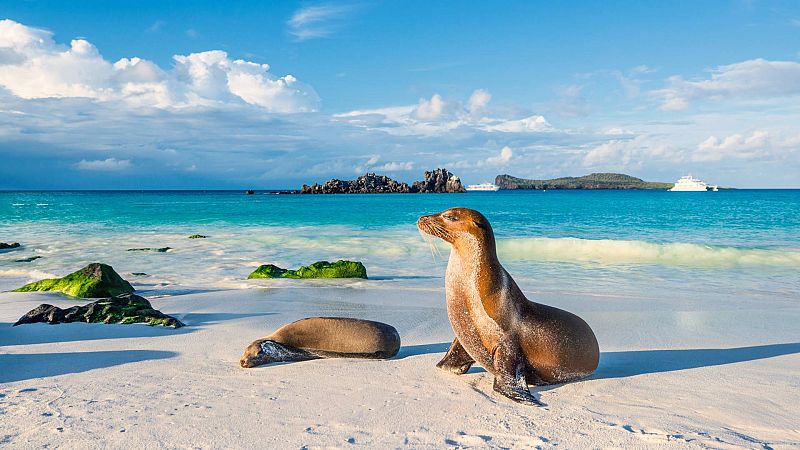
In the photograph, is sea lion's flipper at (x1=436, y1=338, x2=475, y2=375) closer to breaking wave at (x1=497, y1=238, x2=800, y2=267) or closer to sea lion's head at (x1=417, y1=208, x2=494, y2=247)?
sea lion's head at (x1=417, y1=208, x2=494, y2=247)

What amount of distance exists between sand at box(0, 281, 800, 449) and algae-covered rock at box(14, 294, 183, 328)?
25 cm

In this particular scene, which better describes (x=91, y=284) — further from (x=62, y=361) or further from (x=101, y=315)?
(x=62, y=361)

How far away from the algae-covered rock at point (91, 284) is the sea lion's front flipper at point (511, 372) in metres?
7.35

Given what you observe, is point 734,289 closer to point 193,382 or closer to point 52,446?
point 193,382

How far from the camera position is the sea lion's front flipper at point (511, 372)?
4.63 meters

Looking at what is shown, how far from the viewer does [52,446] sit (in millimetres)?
3641

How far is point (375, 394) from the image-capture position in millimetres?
4730

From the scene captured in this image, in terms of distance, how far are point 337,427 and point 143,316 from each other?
4.47 m

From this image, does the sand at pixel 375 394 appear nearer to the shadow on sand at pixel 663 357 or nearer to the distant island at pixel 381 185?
the shadow on sand at pixel 663 357

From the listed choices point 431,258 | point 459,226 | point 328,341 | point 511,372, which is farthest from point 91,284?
point 431,258

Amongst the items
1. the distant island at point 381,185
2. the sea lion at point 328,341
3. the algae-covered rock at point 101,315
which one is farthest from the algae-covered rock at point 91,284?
the distant island at point 381,185

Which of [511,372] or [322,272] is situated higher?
[511,372]

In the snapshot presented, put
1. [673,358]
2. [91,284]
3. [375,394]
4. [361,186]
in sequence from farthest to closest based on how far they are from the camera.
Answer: [361,186] → [91,284] → [673,358] → [375,394]

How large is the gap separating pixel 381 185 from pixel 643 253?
122m
